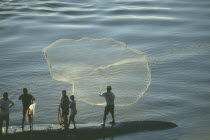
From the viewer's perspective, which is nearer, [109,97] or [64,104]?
[64,104]

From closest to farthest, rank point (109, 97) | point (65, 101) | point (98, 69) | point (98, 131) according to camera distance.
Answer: point (65, 101), point (109, 97), point (98, 131), point (98, 69)

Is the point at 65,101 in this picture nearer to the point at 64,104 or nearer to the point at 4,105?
the point at 64,104

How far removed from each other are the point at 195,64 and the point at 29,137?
508 inches

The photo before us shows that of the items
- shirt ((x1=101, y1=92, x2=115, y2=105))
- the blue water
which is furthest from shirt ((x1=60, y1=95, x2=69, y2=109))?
the blue water

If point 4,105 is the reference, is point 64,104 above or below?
below

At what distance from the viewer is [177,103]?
1786cm

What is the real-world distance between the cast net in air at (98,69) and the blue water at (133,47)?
944mm

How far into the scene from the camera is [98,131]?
14.7 metres

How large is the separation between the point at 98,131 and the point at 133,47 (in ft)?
42.5

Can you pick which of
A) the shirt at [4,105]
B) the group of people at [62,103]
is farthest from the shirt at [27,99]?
the shirt at [4,105]

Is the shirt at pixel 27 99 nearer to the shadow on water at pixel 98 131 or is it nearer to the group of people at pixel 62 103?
the group of people at pixel 62 103

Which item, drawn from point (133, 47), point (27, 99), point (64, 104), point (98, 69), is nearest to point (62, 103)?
point (64, 104)

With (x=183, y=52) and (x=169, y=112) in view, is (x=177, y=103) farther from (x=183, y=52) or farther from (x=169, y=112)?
(x=183, y=52)

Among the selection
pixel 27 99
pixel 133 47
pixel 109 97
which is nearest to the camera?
pixel 27 99
